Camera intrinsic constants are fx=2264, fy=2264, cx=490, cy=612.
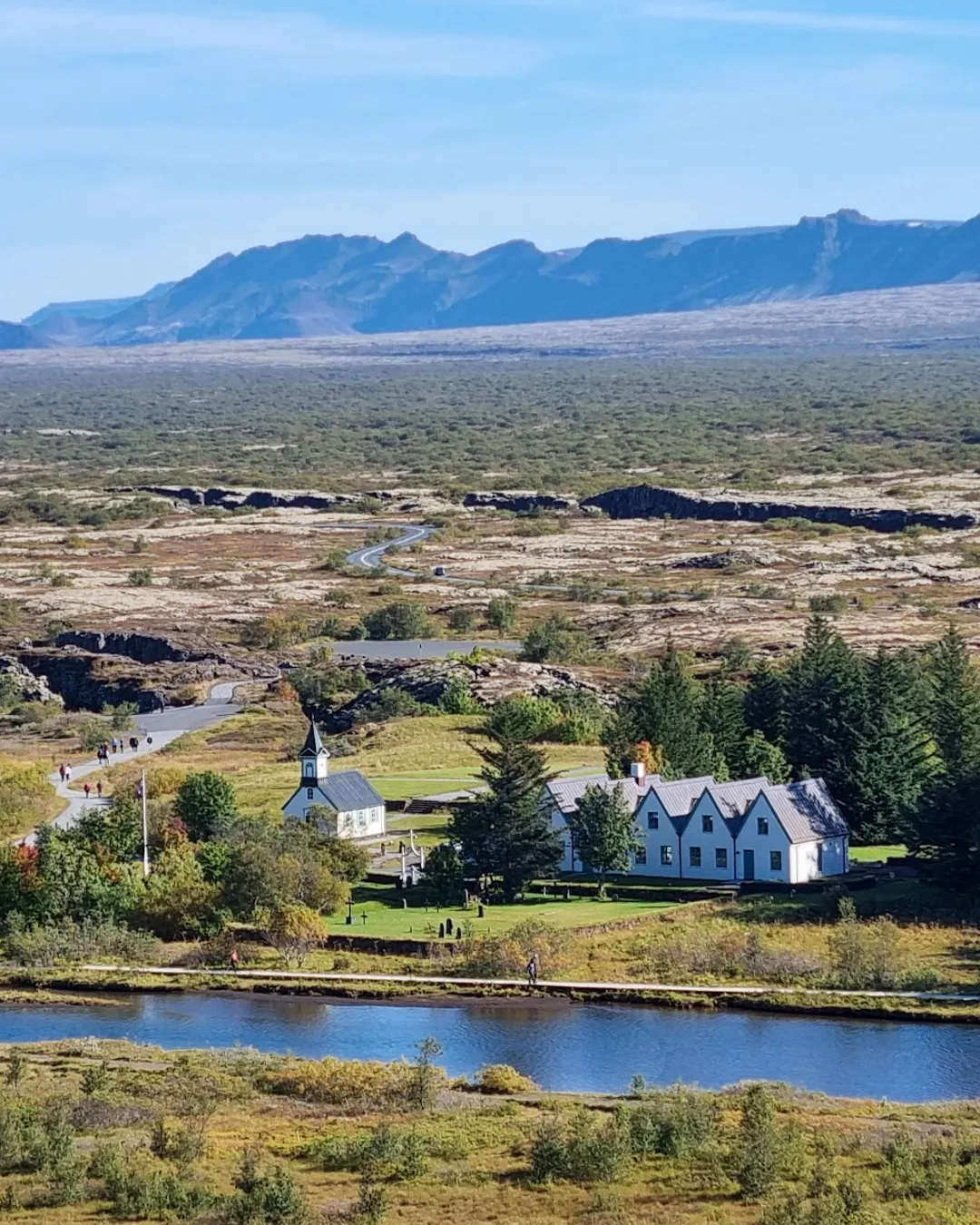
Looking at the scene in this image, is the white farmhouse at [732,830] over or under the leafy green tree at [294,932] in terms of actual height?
over

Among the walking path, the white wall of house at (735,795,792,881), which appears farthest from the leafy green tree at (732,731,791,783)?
the walking path

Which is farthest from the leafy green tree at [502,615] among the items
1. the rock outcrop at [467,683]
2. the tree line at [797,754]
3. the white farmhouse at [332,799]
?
the white farmhouse at [332,799]

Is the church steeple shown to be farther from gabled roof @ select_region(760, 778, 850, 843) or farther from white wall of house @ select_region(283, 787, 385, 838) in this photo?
gabled roof @ select_region(760, 778, 850, 843)

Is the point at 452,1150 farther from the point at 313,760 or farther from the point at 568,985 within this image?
the point at 313,760

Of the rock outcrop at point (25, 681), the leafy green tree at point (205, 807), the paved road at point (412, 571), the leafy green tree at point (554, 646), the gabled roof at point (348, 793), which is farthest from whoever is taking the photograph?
the paved road at point (412, 571)

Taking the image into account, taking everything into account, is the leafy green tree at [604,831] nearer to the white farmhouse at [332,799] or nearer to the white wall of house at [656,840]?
the white wall of house at [656,840]

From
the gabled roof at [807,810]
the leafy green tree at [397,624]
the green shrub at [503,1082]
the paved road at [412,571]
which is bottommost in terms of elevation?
the green shrub at [503,1082]

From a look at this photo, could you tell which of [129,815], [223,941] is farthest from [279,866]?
[129,815]
